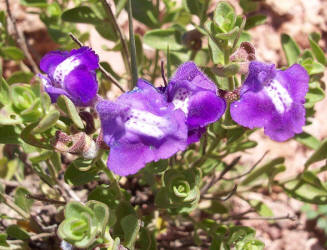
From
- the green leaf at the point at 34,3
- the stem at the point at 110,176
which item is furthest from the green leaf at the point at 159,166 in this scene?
the green leaf at the point at 34,3

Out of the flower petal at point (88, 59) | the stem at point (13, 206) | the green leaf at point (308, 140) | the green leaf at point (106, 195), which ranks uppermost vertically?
the flower petal at point (88, 59)

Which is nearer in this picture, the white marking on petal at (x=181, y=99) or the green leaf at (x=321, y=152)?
the white marking on petal at (x=181, y=99)

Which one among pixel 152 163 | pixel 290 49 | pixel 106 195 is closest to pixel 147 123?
pixel 152 163

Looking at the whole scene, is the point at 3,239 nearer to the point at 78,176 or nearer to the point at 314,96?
the point at 78,176

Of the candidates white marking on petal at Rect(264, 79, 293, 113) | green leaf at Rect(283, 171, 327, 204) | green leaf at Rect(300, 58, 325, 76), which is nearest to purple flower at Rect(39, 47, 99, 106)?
white marking on petal at Rect(264, 79, 293, 113)

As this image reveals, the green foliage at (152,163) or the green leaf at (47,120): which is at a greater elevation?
the green leaf at (47,120)

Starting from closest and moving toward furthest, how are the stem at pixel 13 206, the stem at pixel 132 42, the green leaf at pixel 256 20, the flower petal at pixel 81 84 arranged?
the flower petal at pixel 81 84 → the stem at pixel 132 42 → the stem at pixel 13 206 → the green leaf at pixel 256 20

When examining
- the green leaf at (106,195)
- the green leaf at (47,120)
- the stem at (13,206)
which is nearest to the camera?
the green leaf at (47,120)

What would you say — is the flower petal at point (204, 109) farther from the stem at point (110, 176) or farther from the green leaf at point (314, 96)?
the green leaf at point (314, 96)
